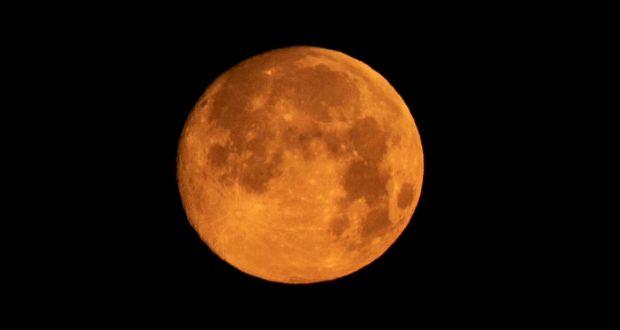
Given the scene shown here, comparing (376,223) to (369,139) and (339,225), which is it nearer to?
(339,225)

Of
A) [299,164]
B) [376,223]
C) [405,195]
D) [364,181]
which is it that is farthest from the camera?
[405,195]

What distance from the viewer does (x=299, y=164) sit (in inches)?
126

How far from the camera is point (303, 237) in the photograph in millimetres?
3379

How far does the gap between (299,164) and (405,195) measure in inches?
40.1

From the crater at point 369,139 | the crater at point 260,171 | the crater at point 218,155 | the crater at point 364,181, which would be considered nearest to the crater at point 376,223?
the crater at point 364,181

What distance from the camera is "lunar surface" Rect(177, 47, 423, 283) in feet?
10.6

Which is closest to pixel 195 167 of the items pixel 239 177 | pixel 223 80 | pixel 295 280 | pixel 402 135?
pixel 239 177

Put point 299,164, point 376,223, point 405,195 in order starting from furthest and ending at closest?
point 405,195, point 376,223, point 299,164

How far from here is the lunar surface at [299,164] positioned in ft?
10.6

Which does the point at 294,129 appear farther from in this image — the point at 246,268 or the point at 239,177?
the point at 246,268

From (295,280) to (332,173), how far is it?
3.84ft

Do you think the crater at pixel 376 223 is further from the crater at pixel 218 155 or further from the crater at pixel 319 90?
the crater at pixel 218 155

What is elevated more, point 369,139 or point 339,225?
point 369,139

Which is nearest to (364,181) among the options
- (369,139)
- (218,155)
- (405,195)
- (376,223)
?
(369,139)
